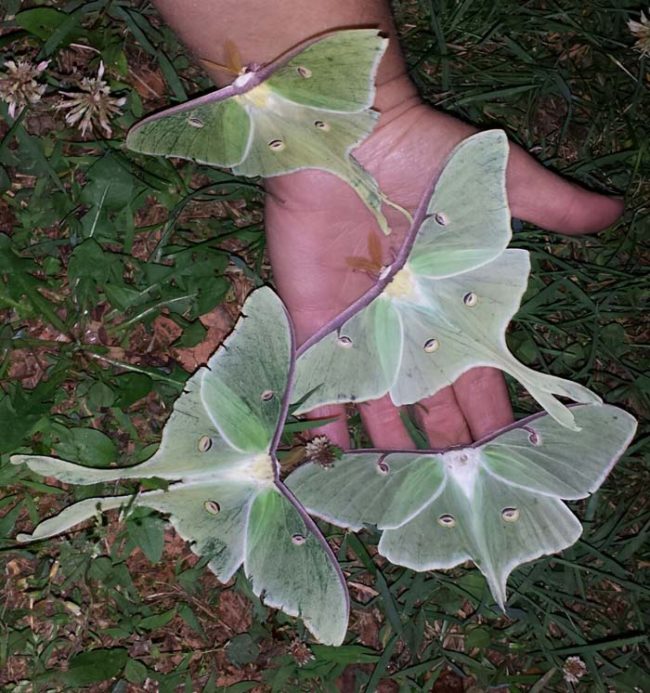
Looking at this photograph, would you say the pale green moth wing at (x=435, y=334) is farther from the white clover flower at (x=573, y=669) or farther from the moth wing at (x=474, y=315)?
the white clover flower at (x=573, y=669)

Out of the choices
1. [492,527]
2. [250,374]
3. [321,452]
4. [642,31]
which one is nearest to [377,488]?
[321,452]

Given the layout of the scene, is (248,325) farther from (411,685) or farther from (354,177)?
(411,685)

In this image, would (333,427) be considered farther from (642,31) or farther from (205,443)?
(642,31)

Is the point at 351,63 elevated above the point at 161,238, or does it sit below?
above

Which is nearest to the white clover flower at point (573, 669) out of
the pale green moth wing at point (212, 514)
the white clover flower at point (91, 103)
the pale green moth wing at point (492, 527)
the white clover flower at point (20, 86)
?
the pale green moth wing at point (492, 527)

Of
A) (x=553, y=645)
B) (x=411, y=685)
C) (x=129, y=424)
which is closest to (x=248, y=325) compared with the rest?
(x=129, y=424)
